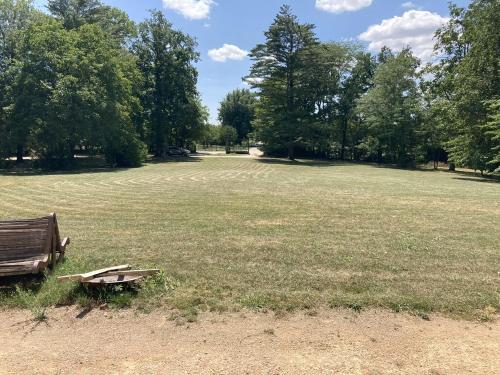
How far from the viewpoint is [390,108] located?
4275 centimetres

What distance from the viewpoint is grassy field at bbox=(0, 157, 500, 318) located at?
509cm

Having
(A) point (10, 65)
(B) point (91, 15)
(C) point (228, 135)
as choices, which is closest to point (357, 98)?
(C) point (228, 135)

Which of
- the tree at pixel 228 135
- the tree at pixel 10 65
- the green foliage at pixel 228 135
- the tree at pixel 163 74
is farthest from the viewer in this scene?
the green foliage at pixel 228 135

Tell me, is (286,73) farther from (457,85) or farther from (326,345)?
(326,345)

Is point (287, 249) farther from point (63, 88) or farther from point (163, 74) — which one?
point (163, 74)

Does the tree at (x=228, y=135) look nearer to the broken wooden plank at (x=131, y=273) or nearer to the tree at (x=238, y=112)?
the tree at (x=238, y=112)

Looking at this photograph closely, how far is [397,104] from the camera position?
1668 inches

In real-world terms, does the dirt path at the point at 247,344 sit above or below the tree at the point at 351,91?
below

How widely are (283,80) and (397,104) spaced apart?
A: 12939 mm

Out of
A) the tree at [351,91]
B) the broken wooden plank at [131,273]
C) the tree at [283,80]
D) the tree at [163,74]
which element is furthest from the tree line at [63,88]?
the broken wooden plank at [131,273]

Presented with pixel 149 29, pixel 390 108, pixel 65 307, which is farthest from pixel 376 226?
pixel 149 29

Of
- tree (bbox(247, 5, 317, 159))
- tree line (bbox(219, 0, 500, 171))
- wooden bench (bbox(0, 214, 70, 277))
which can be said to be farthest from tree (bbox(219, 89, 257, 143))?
wooden bench (bbox(0, 214, 70, 277))

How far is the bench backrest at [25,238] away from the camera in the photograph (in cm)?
550

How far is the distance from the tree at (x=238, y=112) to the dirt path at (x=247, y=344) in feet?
252
